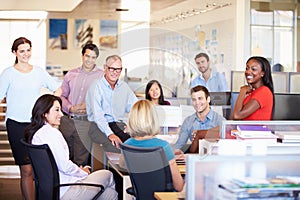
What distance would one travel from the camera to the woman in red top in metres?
4.25

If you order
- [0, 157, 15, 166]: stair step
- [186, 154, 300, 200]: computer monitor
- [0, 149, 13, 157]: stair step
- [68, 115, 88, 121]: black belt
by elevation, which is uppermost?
[68, 115, 88, 121]: black belt

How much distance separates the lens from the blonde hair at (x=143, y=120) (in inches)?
136

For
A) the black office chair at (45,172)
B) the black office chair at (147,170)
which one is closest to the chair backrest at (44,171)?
the black office chair at (45,172)

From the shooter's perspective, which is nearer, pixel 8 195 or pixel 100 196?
pixel 100 196

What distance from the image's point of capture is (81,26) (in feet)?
42.1

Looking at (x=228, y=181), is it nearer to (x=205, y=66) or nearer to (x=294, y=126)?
(x=294, y=126)

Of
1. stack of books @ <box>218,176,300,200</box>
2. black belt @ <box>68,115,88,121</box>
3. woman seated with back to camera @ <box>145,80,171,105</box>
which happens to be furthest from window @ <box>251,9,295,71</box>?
stack of books @ <box>218,176,300,200</box>

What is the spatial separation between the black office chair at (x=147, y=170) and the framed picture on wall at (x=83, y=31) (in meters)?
9.69

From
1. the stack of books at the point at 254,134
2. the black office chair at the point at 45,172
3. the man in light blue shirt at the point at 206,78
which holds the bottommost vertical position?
the black office chair at the point at 45,172

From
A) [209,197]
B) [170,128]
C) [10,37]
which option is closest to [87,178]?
[170,128]

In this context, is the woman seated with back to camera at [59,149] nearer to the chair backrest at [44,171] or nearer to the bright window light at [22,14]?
the chair backrest at [44,171]

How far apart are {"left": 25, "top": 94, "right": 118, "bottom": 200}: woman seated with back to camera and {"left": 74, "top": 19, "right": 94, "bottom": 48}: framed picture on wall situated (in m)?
8.94

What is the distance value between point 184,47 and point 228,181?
7975mm

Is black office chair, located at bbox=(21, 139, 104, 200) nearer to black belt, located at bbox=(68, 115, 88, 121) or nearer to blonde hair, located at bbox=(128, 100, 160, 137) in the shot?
blonde hair, located at bbox=(128, 100, 160, 137)
